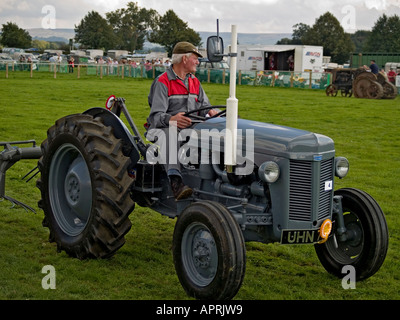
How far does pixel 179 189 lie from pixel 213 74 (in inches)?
1322

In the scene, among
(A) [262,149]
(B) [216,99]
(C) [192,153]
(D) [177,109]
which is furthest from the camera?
(B) [216,99]

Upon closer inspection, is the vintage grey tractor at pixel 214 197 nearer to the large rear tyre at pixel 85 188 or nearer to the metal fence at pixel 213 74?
the large rear tyre at pixel 85 188

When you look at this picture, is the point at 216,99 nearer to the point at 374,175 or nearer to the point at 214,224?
the point at 374,175

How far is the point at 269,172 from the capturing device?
191 inches

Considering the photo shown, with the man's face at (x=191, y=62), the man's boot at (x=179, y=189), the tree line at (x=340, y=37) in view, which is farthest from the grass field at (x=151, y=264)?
the tree line at (x=340, y=37)

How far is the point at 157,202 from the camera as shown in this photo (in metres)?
6.14

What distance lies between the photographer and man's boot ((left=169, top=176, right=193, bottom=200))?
5471 millimetres

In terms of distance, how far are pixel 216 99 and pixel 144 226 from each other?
1876 cm

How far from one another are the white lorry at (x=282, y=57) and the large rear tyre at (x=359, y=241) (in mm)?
43515

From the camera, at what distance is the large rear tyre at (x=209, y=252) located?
15.0 feet

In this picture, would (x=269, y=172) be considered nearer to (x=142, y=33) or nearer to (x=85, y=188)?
(x=85, y=188)

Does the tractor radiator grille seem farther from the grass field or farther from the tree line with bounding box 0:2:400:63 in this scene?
the tree line with bounding box 0:2:400:63

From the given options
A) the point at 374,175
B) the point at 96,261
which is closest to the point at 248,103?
the point at 374,175

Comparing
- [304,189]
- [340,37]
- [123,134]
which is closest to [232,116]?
[304,189]
